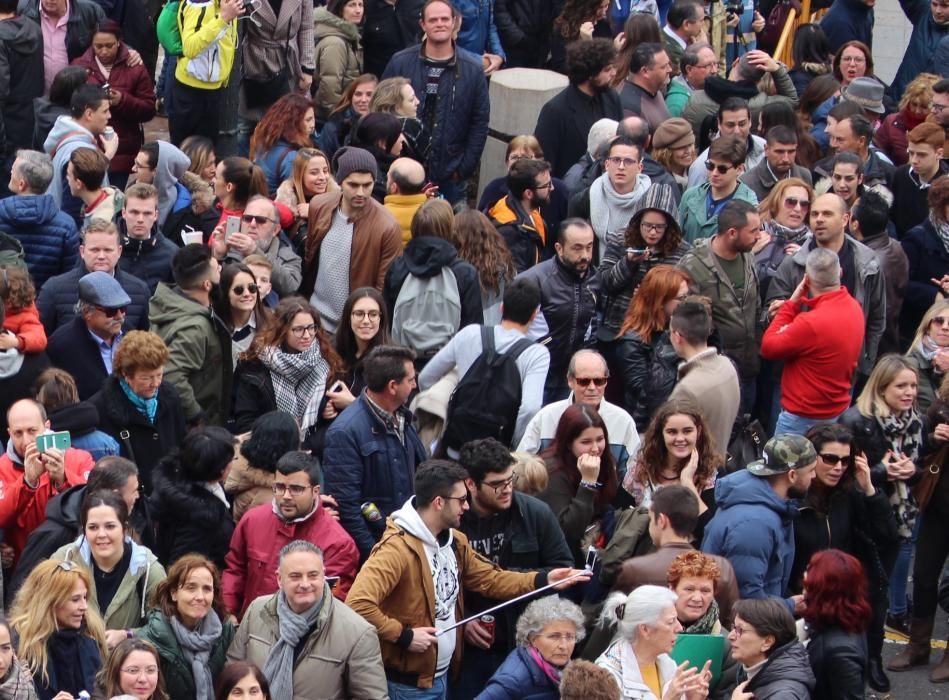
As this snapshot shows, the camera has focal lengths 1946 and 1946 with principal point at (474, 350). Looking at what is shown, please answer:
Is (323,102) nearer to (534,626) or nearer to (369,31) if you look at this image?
(369,31)

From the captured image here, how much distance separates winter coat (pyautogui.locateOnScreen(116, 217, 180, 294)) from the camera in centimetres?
1102

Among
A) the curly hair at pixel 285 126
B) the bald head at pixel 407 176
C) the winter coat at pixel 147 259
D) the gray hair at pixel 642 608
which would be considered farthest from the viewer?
the curly hair at pixel 285 126

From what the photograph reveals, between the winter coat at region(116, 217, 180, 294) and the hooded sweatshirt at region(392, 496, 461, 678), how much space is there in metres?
2.95

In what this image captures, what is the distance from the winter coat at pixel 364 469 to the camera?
30.6 ft

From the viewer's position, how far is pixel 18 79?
13.4m

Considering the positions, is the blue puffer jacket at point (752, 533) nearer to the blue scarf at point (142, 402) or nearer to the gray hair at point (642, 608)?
the gray hair at point (642, 608)

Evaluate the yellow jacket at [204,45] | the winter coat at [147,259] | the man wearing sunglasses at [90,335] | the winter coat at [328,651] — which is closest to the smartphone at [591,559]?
the winter coat at [328,651]

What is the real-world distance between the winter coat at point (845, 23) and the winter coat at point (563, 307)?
5948mm

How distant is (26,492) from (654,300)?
3.70m

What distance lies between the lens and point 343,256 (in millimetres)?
11477

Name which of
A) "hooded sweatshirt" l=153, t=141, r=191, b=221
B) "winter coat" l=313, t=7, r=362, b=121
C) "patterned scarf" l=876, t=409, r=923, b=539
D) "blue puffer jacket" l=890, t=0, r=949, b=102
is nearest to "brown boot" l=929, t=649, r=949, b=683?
"patterned scarf" l=876, t=409, r=923, b=539

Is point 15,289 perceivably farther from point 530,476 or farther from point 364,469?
point 530,476

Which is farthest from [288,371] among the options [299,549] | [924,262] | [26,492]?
[924,262]

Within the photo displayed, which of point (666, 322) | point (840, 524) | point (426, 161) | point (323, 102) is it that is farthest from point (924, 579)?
point (323, 102)
